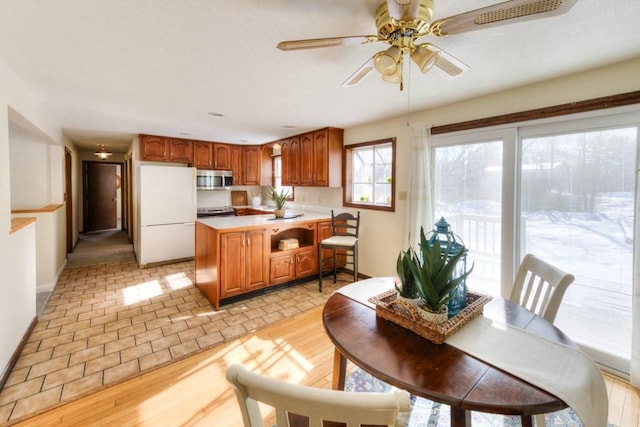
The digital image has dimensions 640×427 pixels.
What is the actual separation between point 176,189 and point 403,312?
452cm

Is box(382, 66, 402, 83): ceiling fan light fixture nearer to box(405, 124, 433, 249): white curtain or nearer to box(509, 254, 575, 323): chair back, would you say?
box(509, 254, 575, 323): chair back

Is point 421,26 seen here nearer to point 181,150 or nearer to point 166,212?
point 166,212

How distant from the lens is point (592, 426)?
0.88 m

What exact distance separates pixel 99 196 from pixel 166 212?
190 inches

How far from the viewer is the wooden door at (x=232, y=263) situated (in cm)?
308

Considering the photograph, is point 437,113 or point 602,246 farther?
point 437,113

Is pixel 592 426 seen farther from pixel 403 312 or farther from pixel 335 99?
pixel 335 99

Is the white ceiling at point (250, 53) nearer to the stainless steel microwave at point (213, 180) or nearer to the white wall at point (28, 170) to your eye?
the white wall at point (28, 170)

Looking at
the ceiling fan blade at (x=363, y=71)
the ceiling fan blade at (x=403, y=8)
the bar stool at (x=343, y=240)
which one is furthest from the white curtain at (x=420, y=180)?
the ceiling fan blade at (x=403, y=8)

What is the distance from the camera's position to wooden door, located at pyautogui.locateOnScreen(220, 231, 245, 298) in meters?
3.08

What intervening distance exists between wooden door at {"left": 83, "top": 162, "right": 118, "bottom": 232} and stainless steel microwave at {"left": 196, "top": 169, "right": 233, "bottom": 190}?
4416 mm

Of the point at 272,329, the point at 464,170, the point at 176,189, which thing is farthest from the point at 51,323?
the point at 464,170

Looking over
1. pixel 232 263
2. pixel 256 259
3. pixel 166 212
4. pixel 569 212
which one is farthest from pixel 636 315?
pixel 166 212

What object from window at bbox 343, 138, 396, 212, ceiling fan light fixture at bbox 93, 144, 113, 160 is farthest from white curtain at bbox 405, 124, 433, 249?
ceiling fan light fixture at bbox 93, 144, 113, 160
